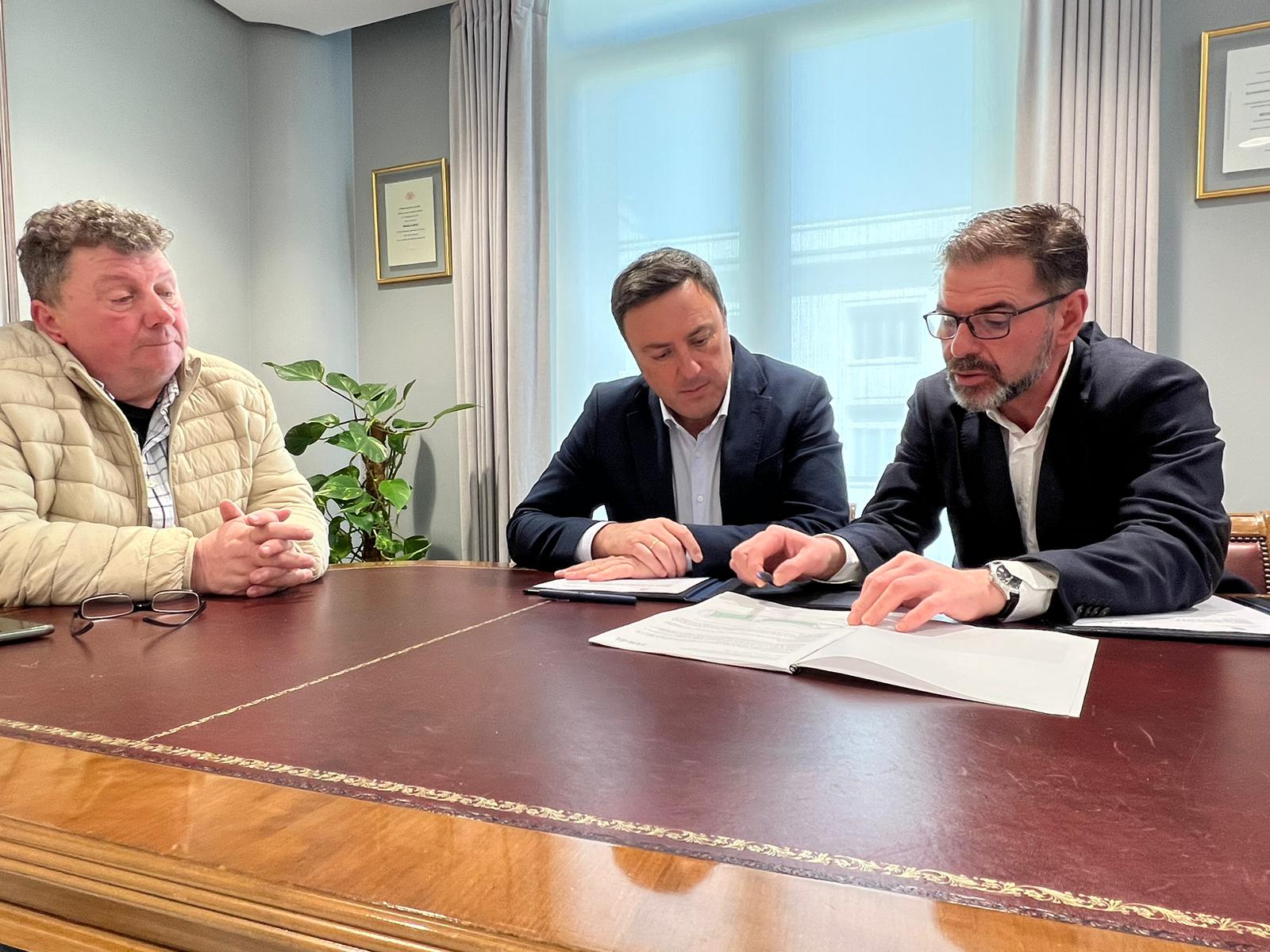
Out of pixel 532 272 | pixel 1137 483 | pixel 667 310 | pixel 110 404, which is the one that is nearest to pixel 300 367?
pixel 532 272

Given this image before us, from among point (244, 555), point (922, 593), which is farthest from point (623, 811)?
point (244, 555)

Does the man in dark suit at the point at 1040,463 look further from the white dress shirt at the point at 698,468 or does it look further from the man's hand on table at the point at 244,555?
the man's hand on table at the point at 244,555

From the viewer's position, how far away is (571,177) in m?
3.73

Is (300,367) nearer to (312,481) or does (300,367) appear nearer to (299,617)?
(312,481)

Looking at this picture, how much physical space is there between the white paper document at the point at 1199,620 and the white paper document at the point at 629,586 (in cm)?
61

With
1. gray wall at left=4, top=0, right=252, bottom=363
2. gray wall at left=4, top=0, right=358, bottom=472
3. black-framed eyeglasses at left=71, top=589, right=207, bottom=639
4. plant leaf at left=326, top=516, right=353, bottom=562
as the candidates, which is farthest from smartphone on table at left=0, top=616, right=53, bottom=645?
gray wall at left=4, top=0, right=358, bottom=472

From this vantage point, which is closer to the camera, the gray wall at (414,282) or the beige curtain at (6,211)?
the beige curtain at (6,211)

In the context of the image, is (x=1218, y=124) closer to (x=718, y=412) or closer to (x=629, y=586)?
(x=718, y=412)

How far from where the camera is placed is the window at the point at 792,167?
312cm

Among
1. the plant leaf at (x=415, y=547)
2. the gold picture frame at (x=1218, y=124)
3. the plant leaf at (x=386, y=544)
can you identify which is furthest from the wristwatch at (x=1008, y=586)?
the plant leaf at (x=415, y=547)

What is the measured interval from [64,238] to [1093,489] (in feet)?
6.83

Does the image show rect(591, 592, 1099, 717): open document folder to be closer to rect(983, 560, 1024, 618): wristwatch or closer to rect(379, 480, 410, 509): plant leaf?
rect(983, 560, 1024, 618): wristwatch

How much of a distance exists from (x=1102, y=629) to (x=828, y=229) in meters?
2.54

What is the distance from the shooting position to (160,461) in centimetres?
183
